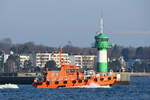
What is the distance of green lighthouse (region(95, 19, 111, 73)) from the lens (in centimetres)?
10550

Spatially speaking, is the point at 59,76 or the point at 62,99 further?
the point at 59,76

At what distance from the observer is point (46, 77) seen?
3625 inches

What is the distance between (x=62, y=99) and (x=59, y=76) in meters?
20.8

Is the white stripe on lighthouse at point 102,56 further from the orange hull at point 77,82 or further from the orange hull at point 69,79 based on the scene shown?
the orange hull at point 77,82

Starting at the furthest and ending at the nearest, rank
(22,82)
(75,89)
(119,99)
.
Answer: (22,82), (75,89), (119,99)

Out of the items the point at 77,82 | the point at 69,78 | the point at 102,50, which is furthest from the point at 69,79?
the point at 102,50

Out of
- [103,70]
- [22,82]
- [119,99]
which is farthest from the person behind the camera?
[22,82]

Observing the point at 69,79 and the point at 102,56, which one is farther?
the point at 102,56

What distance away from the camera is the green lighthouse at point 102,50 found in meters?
106

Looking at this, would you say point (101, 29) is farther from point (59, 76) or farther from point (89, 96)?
point (89, 96)

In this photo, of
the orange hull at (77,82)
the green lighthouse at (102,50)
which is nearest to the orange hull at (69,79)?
the orange hull at (77,82)

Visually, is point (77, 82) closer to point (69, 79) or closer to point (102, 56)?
point (69, 79)

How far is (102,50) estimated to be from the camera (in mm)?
106562

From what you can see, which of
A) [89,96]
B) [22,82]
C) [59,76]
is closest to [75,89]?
[59,76]
